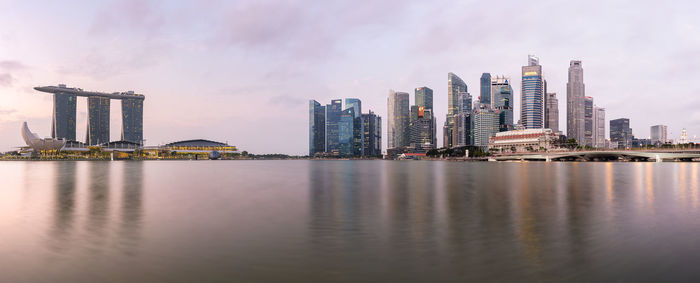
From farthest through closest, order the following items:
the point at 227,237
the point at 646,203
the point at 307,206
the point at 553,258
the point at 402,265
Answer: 1. the point at 646,203
2. the point at 307,206
3. the point at 227,237
4. the point at 553,258
5. the point at 402,265

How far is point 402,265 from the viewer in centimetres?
1192

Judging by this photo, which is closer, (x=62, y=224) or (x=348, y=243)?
(x=348, y=243)

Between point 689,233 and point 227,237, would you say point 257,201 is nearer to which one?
point 227,237

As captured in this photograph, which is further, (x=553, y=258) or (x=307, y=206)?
(x=307, y=206)

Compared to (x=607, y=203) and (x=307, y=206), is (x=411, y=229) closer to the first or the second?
(x=307, y=206)

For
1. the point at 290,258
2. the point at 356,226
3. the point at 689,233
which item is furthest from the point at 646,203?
the point at 290,258

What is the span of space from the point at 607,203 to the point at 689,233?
42.8 feet

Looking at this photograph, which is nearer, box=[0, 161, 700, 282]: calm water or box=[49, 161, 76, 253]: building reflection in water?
box=[0, 161, 700, 282]: calm water

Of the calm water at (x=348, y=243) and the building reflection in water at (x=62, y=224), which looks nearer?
the calm water at (x=348, y=243)

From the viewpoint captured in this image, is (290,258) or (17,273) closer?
(17,273)

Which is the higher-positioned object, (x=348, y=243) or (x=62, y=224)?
(x=348, y=243)

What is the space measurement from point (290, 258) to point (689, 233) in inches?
798

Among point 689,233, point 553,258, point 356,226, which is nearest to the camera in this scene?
point 553,258

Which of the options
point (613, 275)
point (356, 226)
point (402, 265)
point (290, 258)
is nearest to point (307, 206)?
point (356, 226)
